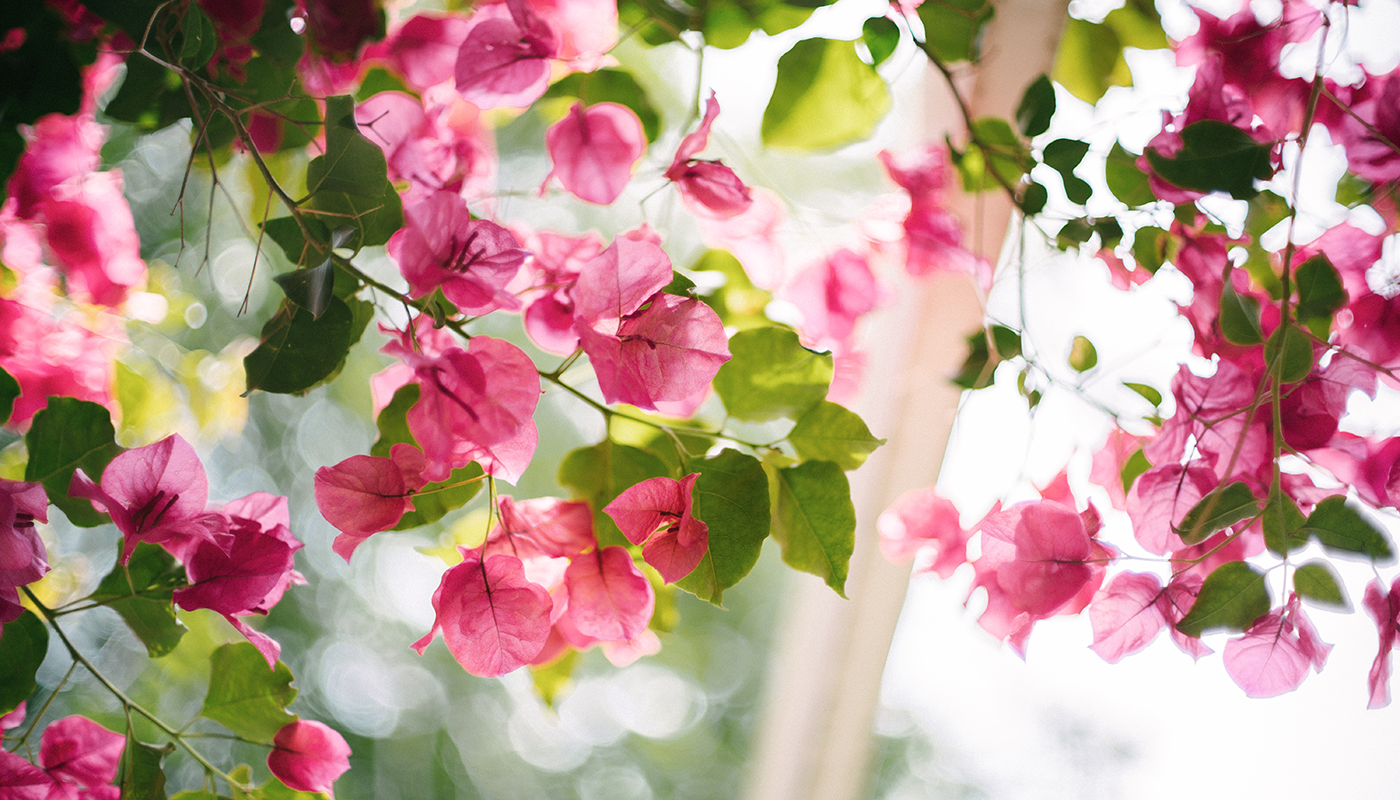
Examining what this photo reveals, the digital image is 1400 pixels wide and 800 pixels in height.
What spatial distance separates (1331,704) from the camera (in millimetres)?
513

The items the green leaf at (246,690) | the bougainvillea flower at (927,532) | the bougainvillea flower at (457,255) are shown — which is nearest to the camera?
the bougainvillea flower at (457,255)

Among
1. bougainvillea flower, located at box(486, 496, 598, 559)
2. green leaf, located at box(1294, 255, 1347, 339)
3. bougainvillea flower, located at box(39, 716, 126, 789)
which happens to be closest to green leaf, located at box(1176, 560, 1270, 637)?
green leaf, located at box(1294, 255, 1347, 339)

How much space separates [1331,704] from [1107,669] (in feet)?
0.48

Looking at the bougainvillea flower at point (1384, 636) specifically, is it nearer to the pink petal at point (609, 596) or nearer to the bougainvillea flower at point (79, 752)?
the pink petal at point (609, 596)

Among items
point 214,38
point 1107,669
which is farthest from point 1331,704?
point 214,38

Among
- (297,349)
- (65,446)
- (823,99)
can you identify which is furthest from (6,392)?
(823,99)

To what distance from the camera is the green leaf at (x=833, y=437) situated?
1.02 feet

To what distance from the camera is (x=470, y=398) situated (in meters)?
0.24

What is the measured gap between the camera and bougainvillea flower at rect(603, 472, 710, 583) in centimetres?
27

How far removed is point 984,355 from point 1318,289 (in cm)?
13

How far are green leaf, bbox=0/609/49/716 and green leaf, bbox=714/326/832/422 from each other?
0.27 metres

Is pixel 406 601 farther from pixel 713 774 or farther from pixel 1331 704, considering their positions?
pixel 1331 704

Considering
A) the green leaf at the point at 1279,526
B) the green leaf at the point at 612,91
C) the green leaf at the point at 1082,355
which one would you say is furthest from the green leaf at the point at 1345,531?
the green leaf at the point at 612,91

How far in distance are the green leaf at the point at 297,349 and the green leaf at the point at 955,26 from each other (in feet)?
0.93
